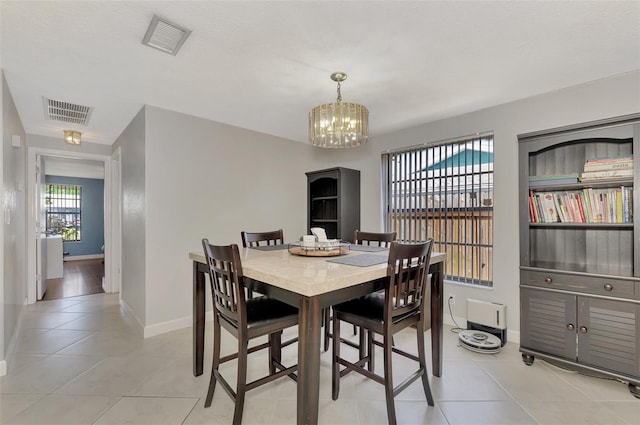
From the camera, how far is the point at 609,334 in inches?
81.0

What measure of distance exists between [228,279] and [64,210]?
904 centimetres

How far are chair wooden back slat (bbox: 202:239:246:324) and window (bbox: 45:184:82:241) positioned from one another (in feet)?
28.6

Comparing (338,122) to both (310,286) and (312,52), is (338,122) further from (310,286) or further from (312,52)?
(310,286)

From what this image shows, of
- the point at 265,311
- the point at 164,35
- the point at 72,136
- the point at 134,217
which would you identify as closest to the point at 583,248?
the point at 265,311

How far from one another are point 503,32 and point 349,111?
3.26 ft

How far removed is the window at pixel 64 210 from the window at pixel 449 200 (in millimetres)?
8610

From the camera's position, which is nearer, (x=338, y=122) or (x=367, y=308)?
(x=367, y=308)

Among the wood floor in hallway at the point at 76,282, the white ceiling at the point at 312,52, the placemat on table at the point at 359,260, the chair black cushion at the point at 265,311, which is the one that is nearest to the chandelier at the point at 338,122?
the white ceiling at the point at 312,52

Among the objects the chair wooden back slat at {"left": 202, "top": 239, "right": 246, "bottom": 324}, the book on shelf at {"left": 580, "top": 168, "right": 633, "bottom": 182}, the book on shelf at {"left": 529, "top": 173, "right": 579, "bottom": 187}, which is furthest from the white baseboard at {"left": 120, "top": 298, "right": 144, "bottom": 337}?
the book on shelf at {"left": 580, "top": 168, "right": 633, "bottom": 182}

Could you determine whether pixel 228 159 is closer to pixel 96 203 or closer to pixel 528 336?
pixel 528 336

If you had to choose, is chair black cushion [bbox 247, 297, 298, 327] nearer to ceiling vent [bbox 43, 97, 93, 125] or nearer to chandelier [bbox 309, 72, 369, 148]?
Result: chandelier [bbox 309, 72, 369, 148]

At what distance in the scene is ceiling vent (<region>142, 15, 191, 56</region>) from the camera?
1.68 metres

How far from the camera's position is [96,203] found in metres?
8.38

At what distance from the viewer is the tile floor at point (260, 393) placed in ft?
5.68
